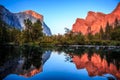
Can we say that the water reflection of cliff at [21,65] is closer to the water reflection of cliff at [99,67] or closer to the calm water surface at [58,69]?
the calm water surface at [58,69]

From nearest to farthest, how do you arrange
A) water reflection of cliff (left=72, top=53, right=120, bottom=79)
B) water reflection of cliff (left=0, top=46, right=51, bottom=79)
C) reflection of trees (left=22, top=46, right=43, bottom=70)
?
1. water reflection of cliff (left=0, top=46, right=51, bottom=79)
2. water reflection of cliff (left=72, top=53, right=120, bottom=79)
3. reflection of trees (left=22, top=46, right=43, bottom=70)

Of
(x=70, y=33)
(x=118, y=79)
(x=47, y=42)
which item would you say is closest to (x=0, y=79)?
(x=118, y=79)

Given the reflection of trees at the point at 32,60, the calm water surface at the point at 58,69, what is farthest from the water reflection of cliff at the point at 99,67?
the reflection of trees at the point at 32,60

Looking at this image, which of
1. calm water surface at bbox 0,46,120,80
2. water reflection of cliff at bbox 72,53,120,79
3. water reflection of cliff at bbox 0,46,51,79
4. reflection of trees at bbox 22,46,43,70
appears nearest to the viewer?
calm water surface at bbox 0,46,120,80

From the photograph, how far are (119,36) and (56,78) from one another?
61.2 meters

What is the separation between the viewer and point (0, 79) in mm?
10469

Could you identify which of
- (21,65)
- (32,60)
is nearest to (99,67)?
(21,65)

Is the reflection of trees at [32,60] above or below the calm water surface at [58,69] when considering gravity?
above

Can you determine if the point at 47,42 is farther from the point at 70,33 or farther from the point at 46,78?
the point at 46,78

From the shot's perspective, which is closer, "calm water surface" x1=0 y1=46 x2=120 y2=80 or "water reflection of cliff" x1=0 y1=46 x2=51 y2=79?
"calm water surface" x1=0 y1=46 x2=120 y2=80

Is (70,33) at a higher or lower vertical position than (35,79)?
higher

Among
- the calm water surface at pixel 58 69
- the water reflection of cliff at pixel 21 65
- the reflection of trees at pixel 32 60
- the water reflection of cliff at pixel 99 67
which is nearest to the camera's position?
the calm water surface at pixel 58 69

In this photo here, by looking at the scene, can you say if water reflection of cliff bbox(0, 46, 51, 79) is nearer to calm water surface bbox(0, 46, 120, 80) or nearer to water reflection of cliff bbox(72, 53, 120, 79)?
calm water surface bbox(0, 46, 120, 80)

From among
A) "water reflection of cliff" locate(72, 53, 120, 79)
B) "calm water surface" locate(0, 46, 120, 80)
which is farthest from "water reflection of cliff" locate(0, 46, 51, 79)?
"water reflection of cliff" locate(72, 53, 120, 79)
